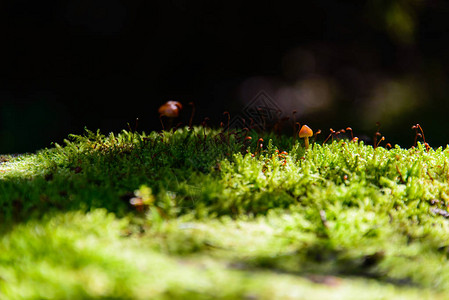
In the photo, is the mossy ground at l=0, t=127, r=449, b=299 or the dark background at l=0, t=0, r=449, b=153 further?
the dark background at l=0, t=0, r=449, b=153

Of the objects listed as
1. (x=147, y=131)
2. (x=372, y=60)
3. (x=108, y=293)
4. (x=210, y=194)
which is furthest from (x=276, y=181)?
(x=372, y=60)

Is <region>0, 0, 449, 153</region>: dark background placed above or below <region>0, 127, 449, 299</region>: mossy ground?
above

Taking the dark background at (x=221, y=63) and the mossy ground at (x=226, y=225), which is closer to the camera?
the mossy ground at (x=226, y=225)

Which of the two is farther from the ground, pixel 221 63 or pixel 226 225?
pixel 221 63

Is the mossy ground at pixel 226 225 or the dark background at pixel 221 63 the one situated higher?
the dark background at pixel 221 63

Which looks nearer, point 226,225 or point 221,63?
point 226,225
